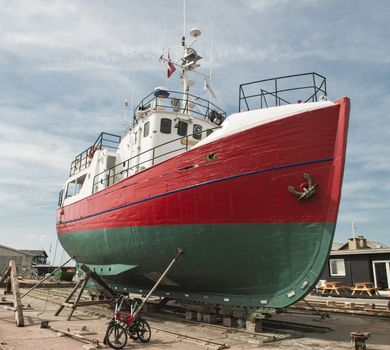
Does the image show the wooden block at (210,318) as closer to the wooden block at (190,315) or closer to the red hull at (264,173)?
the wooden block at (190,315)

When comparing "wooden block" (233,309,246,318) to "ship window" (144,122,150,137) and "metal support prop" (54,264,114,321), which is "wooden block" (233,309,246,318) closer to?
"metal support prop" (54,264,114,321)

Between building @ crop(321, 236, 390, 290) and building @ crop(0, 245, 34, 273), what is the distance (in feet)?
116

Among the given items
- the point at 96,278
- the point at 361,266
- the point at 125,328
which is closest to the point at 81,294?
the point at 96,278

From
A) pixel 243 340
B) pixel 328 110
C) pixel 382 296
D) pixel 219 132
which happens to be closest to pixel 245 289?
pixel 243 340

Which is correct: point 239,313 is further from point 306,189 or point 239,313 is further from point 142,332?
point 306,189

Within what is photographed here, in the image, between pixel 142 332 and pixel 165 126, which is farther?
pixel 165 126

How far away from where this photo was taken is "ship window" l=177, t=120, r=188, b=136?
12.6m

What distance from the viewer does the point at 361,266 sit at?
17.0 m

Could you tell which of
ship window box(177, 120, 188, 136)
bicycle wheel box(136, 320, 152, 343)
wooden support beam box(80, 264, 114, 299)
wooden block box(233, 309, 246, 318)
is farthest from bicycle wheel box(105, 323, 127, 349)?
ship window box(177, 120, 188, 136)

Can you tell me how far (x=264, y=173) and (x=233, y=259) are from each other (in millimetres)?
2125

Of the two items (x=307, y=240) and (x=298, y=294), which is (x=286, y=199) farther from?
(x=298, y=294)

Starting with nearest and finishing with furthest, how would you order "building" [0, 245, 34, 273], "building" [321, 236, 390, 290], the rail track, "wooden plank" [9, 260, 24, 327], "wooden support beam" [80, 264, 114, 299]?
the rail track < "wooden plank" [9, 260, 24, 327] < "wooden support beam" [80, 264, 114, 299] < "building" [321, 236, 390, 290] < "building" [0, 245, 34, 273]

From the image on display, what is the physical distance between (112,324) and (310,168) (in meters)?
5.19

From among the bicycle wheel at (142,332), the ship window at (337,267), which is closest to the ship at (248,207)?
the bicycle wheel at (142,332)
